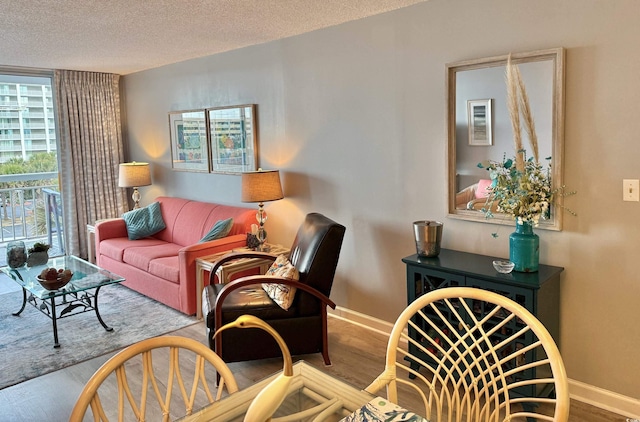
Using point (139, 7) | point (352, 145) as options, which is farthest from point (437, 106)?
point (139, 7)

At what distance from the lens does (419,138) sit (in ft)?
10.7

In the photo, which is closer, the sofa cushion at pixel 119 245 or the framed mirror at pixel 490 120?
the framed mirror at pixel 490 120

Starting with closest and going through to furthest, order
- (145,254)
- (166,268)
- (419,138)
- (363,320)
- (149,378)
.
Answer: (149,378), (419,138), (363,320), (166,268), (145,254)

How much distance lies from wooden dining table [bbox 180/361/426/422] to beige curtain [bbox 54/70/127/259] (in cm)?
510

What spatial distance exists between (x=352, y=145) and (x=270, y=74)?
111 centimetres

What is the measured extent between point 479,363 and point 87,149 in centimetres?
532

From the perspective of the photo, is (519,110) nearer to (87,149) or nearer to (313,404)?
(313,404)

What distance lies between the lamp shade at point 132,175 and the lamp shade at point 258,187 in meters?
2.19

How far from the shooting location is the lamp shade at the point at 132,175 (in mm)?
5648

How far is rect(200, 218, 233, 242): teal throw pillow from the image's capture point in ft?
14.1

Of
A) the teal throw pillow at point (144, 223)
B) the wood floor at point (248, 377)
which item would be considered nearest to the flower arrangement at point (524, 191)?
the wood floor at point (248, 377)

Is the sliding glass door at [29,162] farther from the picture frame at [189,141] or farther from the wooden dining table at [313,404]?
the wooden dining table at [313,404]

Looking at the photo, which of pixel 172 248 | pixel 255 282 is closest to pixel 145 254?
pixel 172 248

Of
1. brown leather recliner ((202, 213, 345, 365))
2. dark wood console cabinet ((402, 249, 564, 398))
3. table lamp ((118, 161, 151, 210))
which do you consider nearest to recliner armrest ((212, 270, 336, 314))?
brown leather recliner ((202, 213, 345, 365))
